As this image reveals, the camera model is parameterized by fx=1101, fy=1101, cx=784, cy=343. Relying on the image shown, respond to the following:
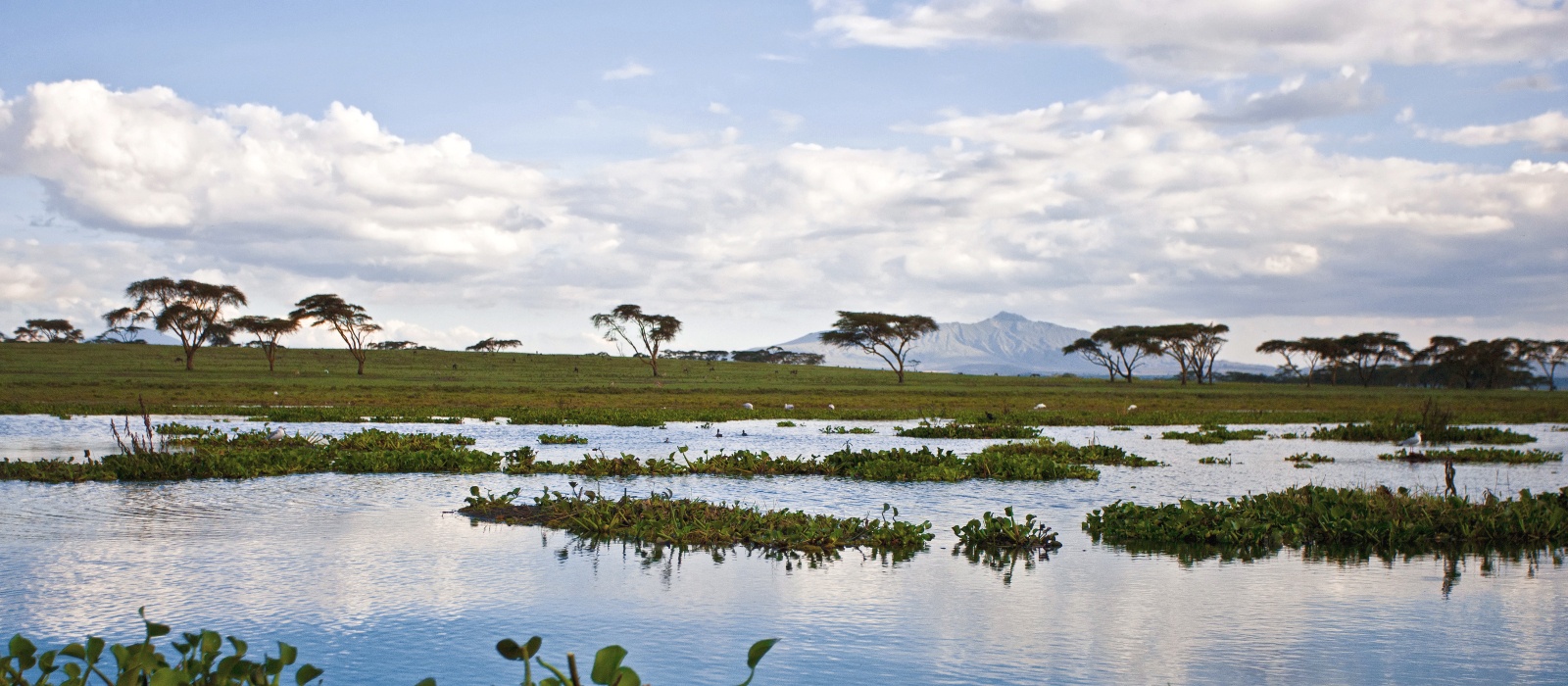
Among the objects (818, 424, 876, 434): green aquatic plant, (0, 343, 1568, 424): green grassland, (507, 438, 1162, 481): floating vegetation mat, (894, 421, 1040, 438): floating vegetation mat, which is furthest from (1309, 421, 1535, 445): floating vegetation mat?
(507, 438, 1162, 481): floating vegetation mat

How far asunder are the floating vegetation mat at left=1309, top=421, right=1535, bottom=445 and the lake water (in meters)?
22.3

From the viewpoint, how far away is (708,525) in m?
13.9

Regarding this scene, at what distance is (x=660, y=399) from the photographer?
54281 millimetres

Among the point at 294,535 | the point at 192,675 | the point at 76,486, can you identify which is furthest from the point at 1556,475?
the point at 76,486

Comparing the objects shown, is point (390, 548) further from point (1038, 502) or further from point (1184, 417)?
point (1184, 417)

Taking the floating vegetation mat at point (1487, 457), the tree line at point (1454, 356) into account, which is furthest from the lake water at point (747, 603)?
the tree line at point (1454, 356)

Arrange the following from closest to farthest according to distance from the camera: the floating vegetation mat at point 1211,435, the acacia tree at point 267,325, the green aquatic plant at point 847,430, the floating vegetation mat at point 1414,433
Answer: the floating vegetation mat at point 1211,435 → the floating vegetation mat at point 1414,433 → the green aquatic plant at point 847,430 → the acacia tree at point 267,325

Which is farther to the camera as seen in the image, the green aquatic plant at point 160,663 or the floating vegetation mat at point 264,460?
the floating vegetation mat at point 264,460

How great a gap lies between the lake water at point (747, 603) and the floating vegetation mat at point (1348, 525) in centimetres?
74

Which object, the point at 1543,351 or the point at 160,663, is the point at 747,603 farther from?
the point at 1543,351

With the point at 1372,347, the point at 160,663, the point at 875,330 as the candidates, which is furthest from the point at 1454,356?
the point at 160,663

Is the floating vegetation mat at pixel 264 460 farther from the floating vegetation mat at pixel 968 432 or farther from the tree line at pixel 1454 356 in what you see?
the tree line at pixel 1454 356

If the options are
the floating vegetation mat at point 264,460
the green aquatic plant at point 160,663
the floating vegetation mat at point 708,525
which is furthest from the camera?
the floating vegetation mat at point 264,460

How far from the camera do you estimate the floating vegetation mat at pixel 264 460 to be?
19730 mm
